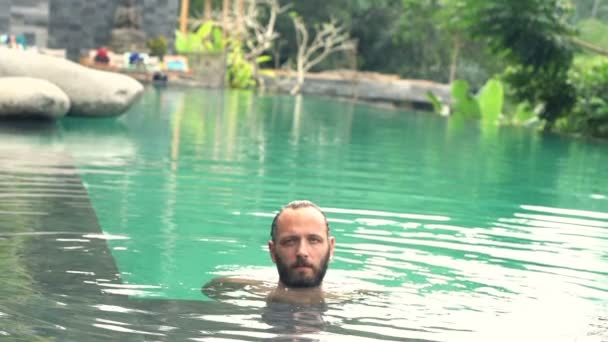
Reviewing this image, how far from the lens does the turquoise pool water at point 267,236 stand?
6180mm

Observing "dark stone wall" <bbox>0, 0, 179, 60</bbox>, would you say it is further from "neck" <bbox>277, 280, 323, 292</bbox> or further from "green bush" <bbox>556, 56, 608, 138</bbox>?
"neck" <bbox>277, 280, 323, 292</bbox>

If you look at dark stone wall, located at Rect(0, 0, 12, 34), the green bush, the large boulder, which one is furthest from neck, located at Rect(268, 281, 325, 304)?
dark stone wall, located at Rect(0, 0, 12, 34)

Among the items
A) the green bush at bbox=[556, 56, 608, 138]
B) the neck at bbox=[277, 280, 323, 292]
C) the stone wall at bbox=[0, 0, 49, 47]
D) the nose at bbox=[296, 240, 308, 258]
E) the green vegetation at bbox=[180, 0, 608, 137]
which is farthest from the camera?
the stone wall at bbox=[0, 0, 49, 47]

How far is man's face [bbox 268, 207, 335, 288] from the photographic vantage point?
5.93 meters

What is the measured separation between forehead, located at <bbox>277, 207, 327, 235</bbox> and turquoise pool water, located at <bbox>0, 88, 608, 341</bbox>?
1.36 feet

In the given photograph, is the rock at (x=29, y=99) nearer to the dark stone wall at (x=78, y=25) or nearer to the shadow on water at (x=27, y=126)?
the shadow on water at (x=27, y=126)

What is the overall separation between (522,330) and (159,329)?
1836mm

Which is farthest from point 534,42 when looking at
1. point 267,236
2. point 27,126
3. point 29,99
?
point 267,236

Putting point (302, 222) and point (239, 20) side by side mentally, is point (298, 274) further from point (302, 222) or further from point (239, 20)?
point (239, 20)

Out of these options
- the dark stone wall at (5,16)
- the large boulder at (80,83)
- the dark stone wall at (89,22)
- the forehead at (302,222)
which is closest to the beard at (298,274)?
the forehead at (302,222)

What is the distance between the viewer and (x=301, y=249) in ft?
19.3

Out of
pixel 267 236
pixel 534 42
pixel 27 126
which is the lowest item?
pixel 27 126

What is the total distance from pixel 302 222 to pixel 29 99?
1202 centimetres

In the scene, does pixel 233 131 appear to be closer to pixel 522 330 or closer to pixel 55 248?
pixel 55 248
